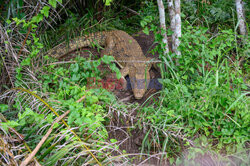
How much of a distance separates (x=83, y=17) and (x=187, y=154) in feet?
11.6

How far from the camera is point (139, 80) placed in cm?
444

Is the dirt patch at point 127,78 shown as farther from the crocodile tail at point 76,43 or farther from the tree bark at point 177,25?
the tree bark at point 177,25

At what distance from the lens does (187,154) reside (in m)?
3.02

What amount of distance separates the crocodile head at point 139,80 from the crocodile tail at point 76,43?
42.9 inches

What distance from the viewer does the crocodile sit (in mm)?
4672

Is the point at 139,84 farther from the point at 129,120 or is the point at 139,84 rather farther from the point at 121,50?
the point at 121,50

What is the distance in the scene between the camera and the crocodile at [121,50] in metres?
4.67

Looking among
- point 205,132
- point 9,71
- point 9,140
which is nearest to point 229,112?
point 205,132

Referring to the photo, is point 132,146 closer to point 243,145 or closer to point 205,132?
point 205,132

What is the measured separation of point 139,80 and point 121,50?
1.08 metres

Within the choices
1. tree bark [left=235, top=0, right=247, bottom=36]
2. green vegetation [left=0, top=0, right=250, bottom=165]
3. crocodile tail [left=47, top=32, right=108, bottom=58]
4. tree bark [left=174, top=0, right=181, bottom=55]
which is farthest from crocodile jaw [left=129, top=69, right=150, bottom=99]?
tree bark [left=235, top=0, right=247, bottom=36]

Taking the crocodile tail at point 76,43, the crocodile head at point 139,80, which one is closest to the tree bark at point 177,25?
the crocodile head at point 139,80

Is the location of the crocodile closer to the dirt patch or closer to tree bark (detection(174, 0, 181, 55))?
the dirt patch

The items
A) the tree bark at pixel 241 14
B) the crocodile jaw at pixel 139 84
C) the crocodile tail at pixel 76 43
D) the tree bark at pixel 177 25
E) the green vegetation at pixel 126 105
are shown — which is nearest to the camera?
the green vegetation at pixel 126 105
